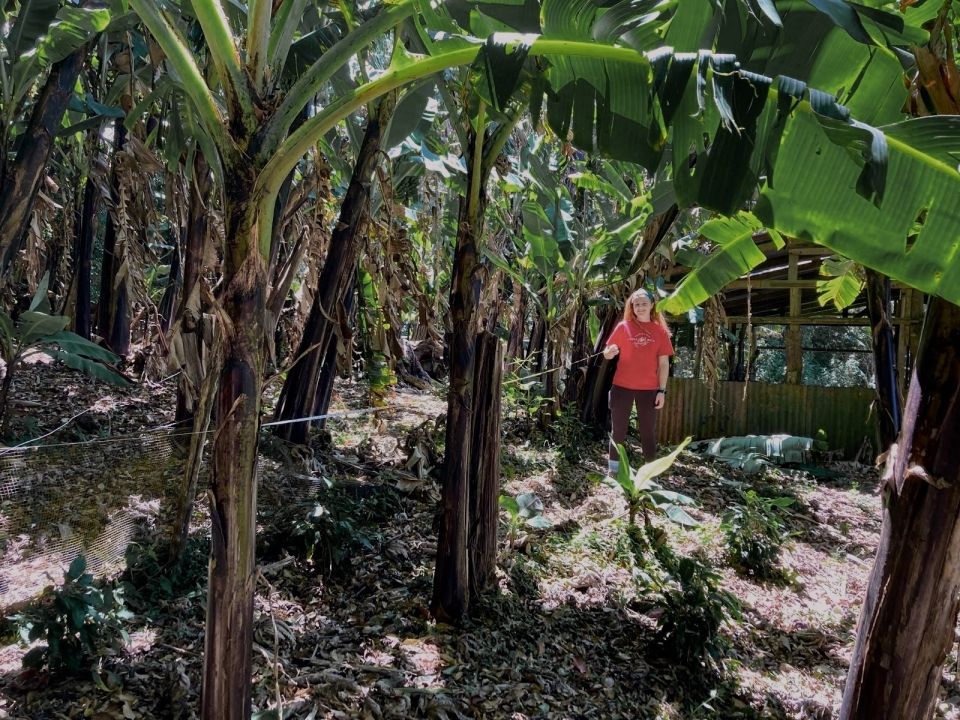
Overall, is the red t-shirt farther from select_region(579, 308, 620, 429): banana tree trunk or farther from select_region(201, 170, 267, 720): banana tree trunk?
select_region(201, 170, 267, 720): banana tree trunk

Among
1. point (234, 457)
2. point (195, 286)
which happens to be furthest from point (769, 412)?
point (234, 457)

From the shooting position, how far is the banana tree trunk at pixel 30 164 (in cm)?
329

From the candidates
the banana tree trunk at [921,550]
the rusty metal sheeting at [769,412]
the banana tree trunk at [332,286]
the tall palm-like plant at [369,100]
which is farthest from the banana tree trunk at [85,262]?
the rusty metal sheeting at [769,412]

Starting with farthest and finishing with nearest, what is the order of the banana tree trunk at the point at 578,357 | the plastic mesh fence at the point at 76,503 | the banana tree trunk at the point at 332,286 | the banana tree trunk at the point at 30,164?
1. the banana tree trunk at the point at 578,357
2. the banana tree trunk at the point at 332,286
3. the banana tree trunk at the point at 30,164
4. the plastic mesh fence at the point at 76,503

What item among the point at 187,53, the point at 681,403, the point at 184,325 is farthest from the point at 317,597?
the point at 681,403

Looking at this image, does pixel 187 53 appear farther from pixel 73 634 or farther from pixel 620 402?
pixel 620 402

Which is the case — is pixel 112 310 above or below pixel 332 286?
below

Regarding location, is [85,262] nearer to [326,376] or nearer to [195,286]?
[326,376]

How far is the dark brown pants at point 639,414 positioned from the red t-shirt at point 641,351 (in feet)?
0.39

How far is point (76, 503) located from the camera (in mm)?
3107

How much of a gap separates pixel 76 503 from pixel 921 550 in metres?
3.76

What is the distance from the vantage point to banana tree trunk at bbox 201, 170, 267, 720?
1637 mm

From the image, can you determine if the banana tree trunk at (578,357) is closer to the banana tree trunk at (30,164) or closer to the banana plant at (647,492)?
the banana plant at (647,492)

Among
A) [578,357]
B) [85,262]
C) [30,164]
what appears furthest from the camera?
[578,357]
